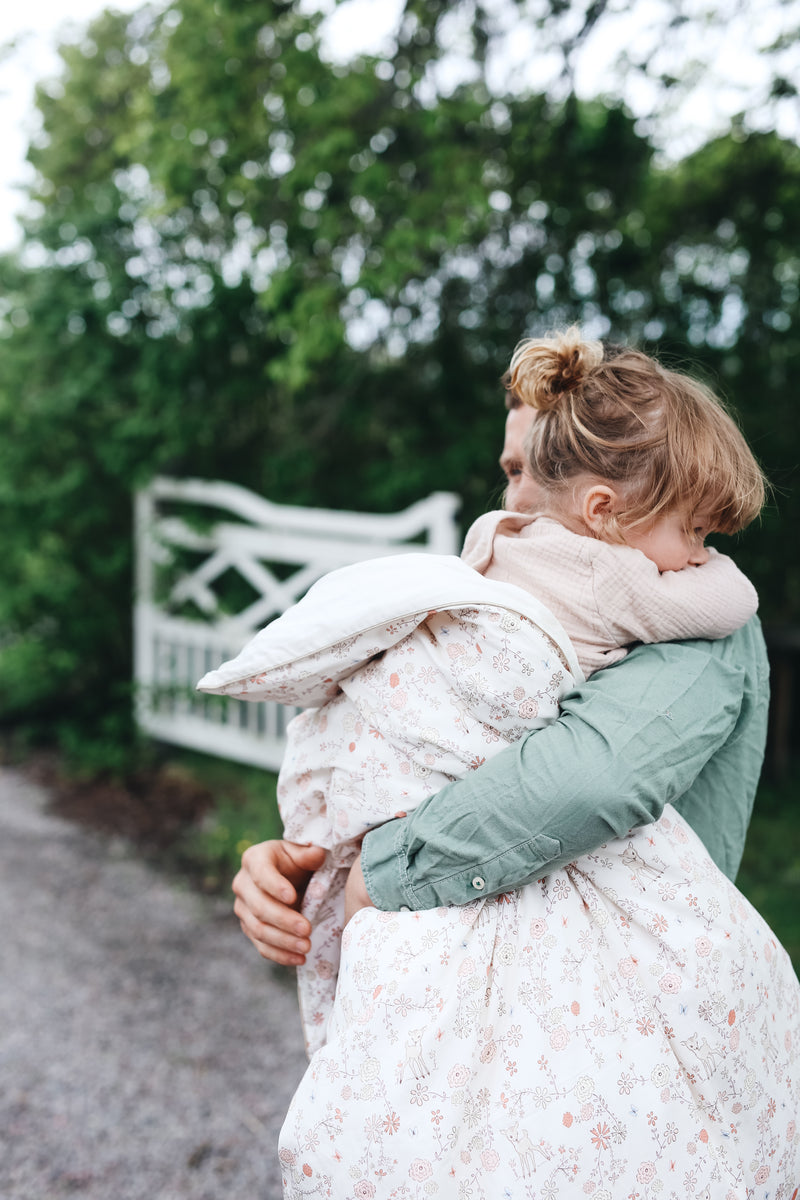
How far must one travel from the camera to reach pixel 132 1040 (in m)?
3.04

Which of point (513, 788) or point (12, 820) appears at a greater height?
point (513, 788)

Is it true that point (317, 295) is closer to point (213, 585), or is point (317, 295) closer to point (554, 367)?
point (213, 585)

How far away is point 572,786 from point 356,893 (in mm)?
365

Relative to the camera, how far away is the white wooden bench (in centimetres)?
443

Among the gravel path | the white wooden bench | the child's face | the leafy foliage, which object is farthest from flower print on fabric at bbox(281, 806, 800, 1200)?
the leafy foliage

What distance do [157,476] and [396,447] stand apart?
55.5 inches

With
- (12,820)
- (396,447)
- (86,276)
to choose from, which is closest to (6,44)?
(86,276)

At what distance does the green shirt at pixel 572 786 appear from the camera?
1.07 meters

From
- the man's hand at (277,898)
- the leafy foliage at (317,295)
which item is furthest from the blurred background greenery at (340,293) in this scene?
the man's hand at (277,898)

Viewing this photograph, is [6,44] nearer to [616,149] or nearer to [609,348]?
[616,149]

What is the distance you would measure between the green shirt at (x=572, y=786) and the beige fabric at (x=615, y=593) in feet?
0.10

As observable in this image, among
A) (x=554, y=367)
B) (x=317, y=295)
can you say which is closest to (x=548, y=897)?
(x=554, y=367)

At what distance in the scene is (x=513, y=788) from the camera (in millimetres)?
1092

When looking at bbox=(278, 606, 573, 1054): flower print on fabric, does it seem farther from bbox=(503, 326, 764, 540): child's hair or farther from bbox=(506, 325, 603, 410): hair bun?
bbox=(506, 325, 603, 410): hair bun
